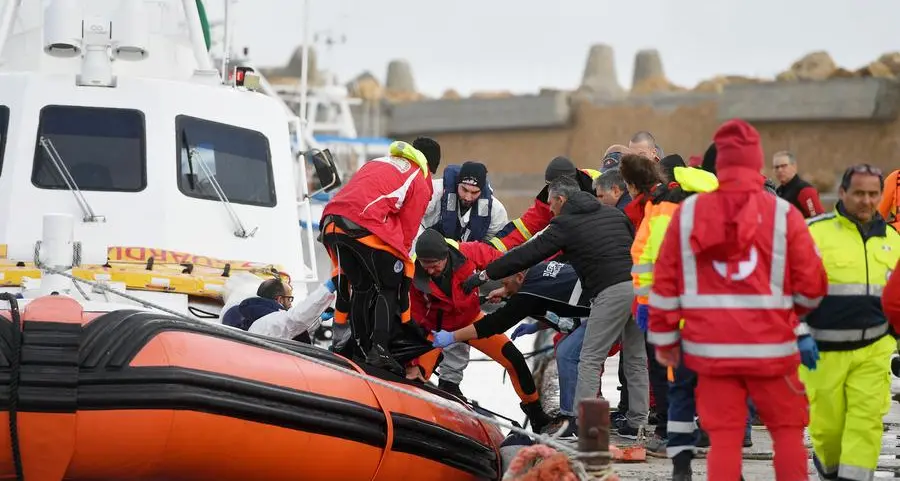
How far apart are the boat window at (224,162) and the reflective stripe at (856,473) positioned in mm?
4716

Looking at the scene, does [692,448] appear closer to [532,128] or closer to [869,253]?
[869,253]

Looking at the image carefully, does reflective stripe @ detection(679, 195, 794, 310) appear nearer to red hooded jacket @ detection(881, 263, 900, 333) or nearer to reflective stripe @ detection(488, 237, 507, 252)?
red hooded jacket @ detection(881, 263, 900, 333)

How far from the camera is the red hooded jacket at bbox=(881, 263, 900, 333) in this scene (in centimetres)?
573

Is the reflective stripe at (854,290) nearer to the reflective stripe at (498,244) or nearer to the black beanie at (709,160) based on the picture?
the black beanie at (709,160)

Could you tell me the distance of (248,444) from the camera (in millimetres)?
6375

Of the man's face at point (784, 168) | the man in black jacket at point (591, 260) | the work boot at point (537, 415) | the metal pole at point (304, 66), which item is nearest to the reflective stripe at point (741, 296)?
the man in black jacket at point (591, 260)

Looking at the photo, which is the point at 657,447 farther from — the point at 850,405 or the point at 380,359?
the point at 850,405

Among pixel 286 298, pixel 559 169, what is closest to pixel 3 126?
pixel 286 298

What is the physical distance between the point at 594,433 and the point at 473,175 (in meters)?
3.24

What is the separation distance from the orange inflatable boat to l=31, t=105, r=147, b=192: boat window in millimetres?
2705

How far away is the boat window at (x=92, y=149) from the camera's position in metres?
9.15

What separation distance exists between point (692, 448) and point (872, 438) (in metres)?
0.74

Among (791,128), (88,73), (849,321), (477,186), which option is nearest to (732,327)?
(849,321)

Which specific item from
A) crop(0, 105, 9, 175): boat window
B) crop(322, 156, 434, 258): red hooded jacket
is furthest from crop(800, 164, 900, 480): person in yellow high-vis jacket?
crop(0, 105, 9, 175): boat window
